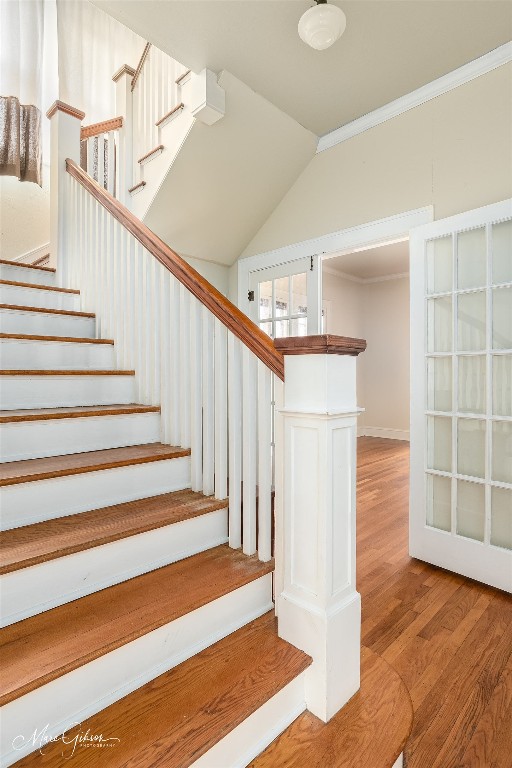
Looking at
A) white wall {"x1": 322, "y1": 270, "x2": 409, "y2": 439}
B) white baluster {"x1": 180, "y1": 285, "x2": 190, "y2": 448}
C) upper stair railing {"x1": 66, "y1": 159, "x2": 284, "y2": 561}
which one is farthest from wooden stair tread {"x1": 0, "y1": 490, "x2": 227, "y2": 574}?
white wall {"x1": 322, "y1": 270, "x2": 409, "y2": 439}

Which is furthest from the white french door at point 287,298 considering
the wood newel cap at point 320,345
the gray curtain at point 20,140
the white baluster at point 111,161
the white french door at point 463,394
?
the gray curtain at point 20,140

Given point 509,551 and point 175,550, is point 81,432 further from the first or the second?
point 509,551

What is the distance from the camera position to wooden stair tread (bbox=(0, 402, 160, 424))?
1.57 metres

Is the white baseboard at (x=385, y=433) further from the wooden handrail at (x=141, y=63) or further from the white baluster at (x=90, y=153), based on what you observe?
the wooden handrail at (x=141, y=63)

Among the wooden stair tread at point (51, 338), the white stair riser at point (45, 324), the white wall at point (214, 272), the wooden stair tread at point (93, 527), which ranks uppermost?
the white wall at point (214, 272)

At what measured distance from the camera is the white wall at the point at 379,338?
6.60m

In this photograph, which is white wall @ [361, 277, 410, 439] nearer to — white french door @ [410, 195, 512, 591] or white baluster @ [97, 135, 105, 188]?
white french door @ [410, 195, 512, 591]

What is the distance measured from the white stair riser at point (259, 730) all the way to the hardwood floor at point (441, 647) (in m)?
0.42

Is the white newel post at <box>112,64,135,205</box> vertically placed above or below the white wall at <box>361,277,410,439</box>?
above

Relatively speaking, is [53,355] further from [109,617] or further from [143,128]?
[143,128]

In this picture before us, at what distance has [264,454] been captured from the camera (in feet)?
4.67

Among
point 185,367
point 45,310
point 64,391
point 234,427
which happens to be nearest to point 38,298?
point 45,310

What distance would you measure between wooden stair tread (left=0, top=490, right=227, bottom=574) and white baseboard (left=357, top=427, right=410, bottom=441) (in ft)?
18.3

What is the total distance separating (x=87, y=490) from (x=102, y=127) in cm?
320
